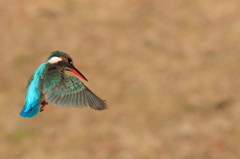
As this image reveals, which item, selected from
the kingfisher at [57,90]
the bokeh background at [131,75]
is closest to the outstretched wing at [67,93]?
the kingfisher at [57,90]

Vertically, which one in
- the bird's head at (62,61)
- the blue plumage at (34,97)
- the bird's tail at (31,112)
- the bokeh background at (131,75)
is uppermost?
the bokeh background at (131,75)

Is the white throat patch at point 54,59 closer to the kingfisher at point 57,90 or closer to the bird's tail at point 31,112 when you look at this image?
the kingfisher at point 57,90

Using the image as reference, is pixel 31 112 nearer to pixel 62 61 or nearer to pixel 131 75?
pixel 62 61

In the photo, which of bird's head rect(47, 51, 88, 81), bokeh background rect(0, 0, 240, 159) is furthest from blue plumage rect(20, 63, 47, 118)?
bokeh background rect(0, 0, 240, 159)

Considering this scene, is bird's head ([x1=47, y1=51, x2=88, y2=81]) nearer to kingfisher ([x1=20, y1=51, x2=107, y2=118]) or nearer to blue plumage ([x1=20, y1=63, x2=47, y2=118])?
kingfisher ([x1=20, y1=51, x2=107, y2=118])

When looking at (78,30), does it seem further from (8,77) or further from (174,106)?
(174,106)

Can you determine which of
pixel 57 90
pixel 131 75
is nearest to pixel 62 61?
pixel 57 90

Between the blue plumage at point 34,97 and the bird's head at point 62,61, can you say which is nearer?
the blue plumage at point 34,97
